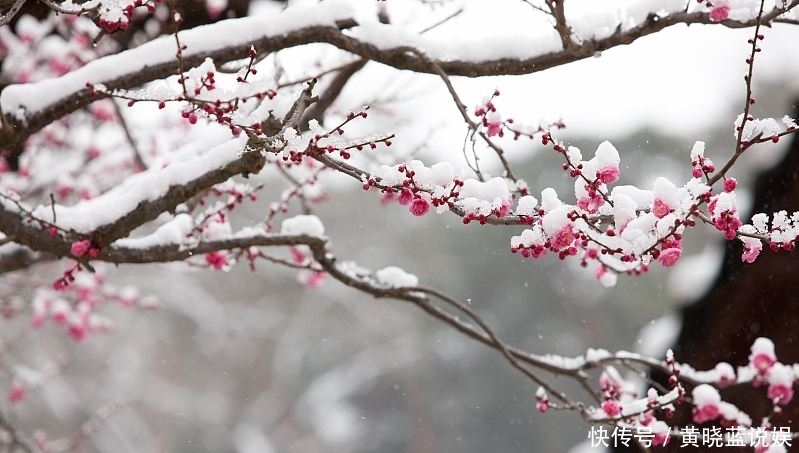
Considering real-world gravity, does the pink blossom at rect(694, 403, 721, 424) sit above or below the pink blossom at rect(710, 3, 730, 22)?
below

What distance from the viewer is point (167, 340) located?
61.2 feet

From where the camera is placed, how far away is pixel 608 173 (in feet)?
6.04

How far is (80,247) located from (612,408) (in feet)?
6.31

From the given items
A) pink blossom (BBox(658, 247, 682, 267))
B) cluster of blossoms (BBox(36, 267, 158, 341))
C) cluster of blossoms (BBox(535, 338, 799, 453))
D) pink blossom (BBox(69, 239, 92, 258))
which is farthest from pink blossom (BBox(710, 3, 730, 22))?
cluster of blossoms (BBox(36, 267, 158, 341))

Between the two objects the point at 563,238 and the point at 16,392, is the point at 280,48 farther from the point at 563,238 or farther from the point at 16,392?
the point at 16,392

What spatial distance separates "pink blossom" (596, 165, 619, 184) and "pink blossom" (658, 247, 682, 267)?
221 millimetres

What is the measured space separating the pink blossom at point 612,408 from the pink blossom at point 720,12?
1344 millimetres

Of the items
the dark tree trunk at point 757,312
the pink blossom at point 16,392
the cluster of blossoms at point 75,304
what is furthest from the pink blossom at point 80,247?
the pink blossom at point 16,392

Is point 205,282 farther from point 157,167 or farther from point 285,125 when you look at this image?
point 285,125

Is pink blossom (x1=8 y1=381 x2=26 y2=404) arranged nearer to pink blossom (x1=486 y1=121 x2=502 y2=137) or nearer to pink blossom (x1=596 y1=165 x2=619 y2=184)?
pink blossom (x1=486 y1=121 x2=502 y2=137)

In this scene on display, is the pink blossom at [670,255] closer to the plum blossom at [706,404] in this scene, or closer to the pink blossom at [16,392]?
the plum blossom at [706,404]

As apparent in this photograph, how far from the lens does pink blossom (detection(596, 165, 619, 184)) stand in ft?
6.02

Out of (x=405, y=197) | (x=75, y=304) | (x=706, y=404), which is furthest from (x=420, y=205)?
(x=75, y=304)

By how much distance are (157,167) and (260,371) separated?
49.9 feet
